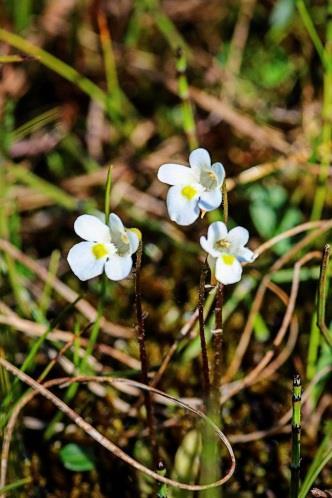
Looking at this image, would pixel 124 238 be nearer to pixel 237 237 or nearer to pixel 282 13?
pixel 237 237

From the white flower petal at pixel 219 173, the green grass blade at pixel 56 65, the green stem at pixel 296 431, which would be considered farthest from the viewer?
the green grass blade at pixel 56 65

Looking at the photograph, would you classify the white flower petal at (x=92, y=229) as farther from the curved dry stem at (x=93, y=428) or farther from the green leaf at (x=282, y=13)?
the green leaf at (x=282, y=13)

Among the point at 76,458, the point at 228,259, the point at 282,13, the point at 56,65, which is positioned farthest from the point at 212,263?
the point at 282,13

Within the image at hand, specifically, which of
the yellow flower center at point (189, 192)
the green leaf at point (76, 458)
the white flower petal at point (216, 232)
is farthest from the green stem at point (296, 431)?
the green leaf at point (76, 458)

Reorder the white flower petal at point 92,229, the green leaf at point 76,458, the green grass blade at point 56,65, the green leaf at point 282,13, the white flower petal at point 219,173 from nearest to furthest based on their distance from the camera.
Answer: the white flower petal at point 219,173 → the white flower petal at point 92,229 → the green leaf at point 76,458 → the green grass blade at point 56,65 → the green leaf at point 282,13

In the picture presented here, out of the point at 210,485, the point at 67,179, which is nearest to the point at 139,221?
the point at 67,179

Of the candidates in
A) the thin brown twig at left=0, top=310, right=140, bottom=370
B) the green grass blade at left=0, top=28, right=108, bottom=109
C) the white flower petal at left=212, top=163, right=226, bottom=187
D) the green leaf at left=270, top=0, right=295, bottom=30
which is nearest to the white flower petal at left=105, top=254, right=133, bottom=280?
the white flower petal at left=212, top=163, right=226, bottom=187

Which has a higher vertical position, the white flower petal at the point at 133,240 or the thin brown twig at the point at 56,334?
the thin brown twig at the point at 56,334
